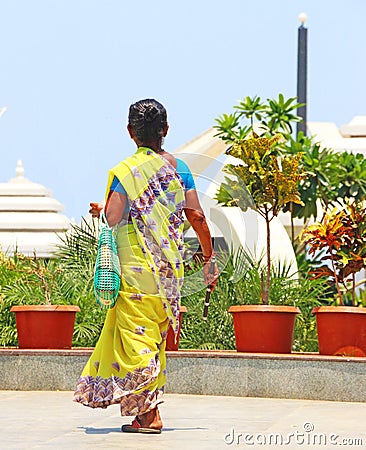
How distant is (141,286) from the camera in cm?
578

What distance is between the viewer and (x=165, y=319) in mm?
5867

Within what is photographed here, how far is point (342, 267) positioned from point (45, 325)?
228 centimetres

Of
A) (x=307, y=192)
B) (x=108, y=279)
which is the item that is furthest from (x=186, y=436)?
(x=307, y=192)

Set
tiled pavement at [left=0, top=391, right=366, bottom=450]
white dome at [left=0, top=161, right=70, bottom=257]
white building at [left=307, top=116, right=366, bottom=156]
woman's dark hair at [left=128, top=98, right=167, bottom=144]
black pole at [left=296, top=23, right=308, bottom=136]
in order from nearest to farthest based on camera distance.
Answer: tiled pavement at [left=0, top=391, right=366, bottom=450] → woman's dark hair at [left=128, top=98, right=167, bottom=144] → white building at [left=307, top=116, right=366, bottom=156] → white dome at [left=0, top=161, right=70, bottom=257] → black pole at [left=296, top=23, right=308, bottom=136]

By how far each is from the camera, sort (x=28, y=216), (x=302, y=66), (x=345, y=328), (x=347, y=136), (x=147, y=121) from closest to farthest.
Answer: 1. (x=147, y=121)
2. (x=345, y=328)
3. (x=347, y=136)
4. (x=28, y=216)
5. (x=302, y=66)

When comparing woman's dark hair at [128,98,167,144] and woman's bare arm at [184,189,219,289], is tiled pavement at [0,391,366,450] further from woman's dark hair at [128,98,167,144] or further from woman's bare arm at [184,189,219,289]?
woman's dark hair at [128,98,167,144]

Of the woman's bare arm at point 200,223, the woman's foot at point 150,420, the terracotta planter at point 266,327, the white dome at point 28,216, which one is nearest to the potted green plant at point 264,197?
the terracotta planter at point 266,327

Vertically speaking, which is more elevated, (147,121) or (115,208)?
(147,121)

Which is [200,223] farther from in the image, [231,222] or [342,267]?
[231,222]

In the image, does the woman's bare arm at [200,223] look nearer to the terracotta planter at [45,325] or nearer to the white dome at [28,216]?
the terracotta planter at [45,325]

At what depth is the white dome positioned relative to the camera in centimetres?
1977

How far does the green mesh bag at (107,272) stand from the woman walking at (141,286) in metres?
0.05

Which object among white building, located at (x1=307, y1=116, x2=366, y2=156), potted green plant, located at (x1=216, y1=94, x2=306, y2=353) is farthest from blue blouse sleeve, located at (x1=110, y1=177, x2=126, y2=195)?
white building, located at (x1=307, y1=116, x2=366, y2=156)

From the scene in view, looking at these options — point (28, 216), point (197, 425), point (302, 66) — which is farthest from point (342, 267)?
point (302, 66)
